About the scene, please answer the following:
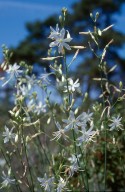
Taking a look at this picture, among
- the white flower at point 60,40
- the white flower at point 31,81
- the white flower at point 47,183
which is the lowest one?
the white flower at point 47,183

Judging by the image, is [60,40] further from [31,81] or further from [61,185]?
[31,81]

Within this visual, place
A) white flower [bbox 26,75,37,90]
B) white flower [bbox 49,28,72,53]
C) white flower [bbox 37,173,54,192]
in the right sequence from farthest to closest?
1. white flower [bbox 26,75,37,90]
2. white flower [bbox 37,173,54,192]
3. white flower [bbox 49,28,72,53]

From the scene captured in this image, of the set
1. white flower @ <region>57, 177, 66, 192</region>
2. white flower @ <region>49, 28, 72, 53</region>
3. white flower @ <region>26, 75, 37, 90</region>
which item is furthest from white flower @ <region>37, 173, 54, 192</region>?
white flower @ <region>26, 75, 37, 90</region>

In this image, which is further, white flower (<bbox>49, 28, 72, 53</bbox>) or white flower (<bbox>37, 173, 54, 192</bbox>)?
white flower (<bbox>37, 173, 54, 192</bbox>)

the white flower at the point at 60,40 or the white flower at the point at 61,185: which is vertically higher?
the white flower at the point at 60,40

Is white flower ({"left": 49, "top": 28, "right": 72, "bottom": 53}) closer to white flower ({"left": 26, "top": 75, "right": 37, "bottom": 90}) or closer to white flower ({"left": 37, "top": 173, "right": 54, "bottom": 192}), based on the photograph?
white flower ({"left": 37, "top": 173, "right": 54, "bottom": 192})

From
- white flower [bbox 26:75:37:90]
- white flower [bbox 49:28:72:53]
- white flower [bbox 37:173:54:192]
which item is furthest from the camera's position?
white flower [bbox 26:75:37:90]

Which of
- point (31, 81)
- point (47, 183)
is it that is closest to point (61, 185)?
point (47, 183)

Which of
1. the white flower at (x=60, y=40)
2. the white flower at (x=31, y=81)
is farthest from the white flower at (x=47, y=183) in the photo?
the white flower at (x=31, y=81)

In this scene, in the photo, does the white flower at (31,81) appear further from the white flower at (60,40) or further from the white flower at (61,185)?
the white flower at (61,185)

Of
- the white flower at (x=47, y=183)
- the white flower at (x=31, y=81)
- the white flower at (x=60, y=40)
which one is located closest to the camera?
the white flower at (x=60, y=40)

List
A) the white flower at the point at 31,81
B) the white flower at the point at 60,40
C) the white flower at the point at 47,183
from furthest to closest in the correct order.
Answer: the white flower at the point at 31,81 → the white flower at the point at 47,183 → the white flower at the point at 60,40

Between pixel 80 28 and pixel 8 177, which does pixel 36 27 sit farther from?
pixel 8 177
